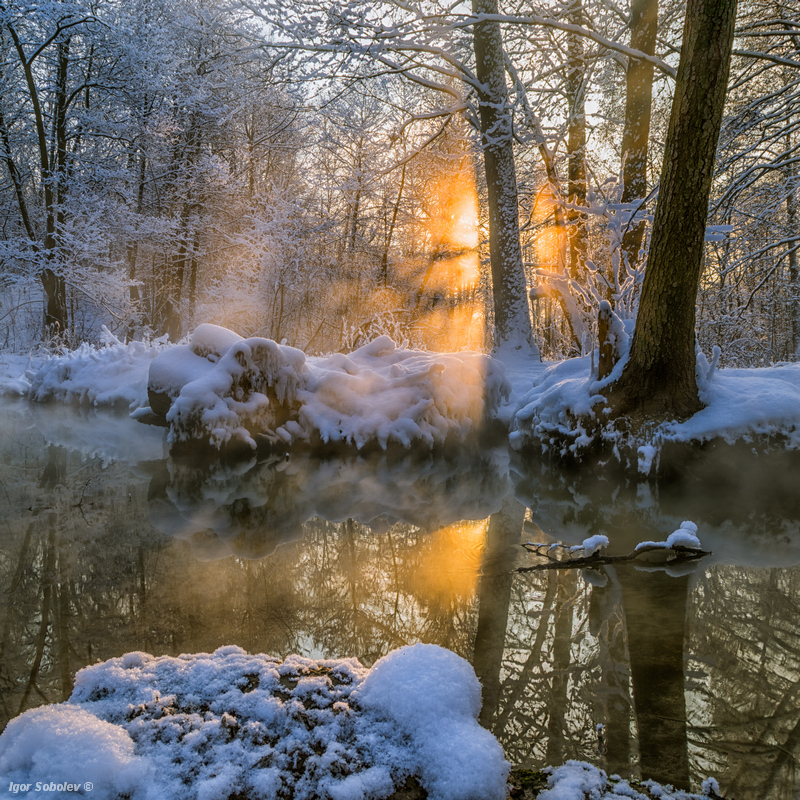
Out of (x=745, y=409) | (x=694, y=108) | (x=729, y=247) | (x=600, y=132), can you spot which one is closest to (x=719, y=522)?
(x=745, y=409)

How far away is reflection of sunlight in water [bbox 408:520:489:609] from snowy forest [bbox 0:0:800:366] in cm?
390

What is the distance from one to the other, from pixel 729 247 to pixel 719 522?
460 centimetres

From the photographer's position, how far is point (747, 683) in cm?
207

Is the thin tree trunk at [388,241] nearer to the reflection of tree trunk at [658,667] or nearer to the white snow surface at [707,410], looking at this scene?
the white snow surface at [707,410]

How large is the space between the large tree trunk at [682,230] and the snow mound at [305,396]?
7.75 ft

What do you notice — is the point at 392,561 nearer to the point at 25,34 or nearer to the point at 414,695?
the point at 414,695

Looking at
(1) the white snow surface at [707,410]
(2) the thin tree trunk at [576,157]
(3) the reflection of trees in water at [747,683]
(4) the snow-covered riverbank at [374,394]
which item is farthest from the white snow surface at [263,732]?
(2) the thin tree trunk at [576,157]

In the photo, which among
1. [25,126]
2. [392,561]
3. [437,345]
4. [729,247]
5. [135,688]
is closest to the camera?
[135,688]

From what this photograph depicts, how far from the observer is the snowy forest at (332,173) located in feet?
27.1

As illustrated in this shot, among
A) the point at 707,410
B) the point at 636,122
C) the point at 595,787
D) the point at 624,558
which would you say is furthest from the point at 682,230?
the point at 636,122

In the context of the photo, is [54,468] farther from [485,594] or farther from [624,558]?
[624,558]

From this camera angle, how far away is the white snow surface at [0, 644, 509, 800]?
135 cm

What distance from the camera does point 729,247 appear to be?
7.09 m

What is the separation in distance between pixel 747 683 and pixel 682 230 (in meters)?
3.68
